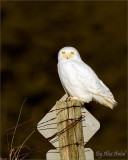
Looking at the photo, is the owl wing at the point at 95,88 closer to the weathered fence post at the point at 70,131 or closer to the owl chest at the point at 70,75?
the owl chest at the point at 70,75

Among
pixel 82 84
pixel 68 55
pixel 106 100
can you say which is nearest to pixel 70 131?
pixel 82 84

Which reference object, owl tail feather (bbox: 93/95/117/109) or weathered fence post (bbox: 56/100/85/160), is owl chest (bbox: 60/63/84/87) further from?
weathered fence post (bbox: 56/100/85/160)

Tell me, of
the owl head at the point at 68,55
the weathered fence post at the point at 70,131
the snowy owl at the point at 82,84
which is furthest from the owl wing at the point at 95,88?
the weathered fence post at the point at 70,131

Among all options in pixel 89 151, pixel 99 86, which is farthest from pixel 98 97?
pixel 89 151

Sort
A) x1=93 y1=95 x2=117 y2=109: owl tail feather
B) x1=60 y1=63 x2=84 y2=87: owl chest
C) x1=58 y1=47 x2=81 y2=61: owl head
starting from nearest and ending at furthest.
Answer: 1. x1=60 y1=63 x2=84 y2=87: owl chest
2. x1=93 y1=95 x2=117 y2=109: owl tail feather
3. x1=58 y1=47 x2=81 y2=61: owl head

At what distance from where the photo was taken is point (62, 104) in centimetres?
178

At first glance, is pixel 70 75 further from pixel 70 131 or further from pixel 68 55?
pixel 70 131

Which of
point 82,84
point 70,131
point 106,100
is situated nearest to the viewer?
point 70,131

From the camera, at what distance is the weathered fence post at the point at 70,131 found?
1.76 m

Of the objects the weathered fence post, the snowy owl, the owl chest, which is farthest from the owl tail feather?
the weathered fence post

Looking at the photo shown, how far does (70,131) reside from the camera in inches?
70.3

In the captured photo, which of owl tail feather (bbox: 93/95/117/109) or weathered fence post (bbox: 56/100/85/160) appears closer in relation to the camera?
weathered fence post (bbox: 56/100/85/160)

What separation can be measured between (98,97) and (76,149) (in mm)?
788

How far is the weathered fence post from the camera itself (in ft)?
5.78
